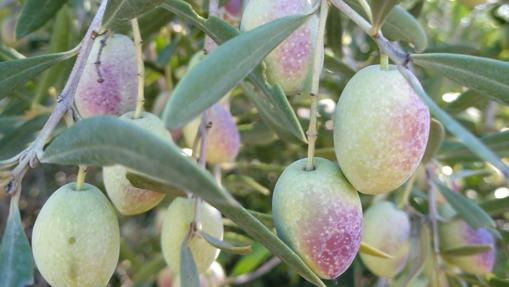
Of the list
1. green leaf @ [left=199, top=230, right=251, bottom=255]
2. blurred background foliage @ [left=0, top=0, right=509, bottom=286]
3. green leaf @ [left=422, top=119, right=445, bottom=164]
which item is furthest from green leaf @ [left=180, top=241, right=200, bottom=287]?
green leaf @ [left=422, top=119, right=445, bottom=164]

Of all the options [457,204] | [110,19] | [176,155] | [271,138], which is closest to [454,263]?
[457,204]

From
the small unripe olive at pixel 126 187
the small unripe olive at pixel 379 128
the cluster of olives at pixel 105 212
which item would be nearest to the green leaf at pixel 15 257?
the cluster of olives at pixel 105 212

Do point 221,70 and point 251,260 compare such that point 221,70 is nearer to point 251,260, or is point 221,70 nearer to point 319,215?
point 319,215

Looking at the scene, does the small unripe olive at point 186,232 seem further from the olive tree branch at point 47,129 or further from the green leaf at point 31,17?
the green leaf at point 31,17

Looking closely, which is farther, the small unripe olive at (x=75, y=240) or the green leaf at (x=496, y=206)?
the green leaf at (x=496, y=206)

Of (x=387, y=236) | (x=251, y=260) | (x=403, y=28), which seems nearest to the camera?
(x=403, y=28)

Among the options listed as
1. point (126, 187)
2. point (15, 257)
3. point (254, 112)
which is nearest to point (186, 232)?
point (126, 187)

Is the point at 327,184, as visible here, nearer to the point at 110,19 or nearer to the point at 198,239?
the point at 198,239
